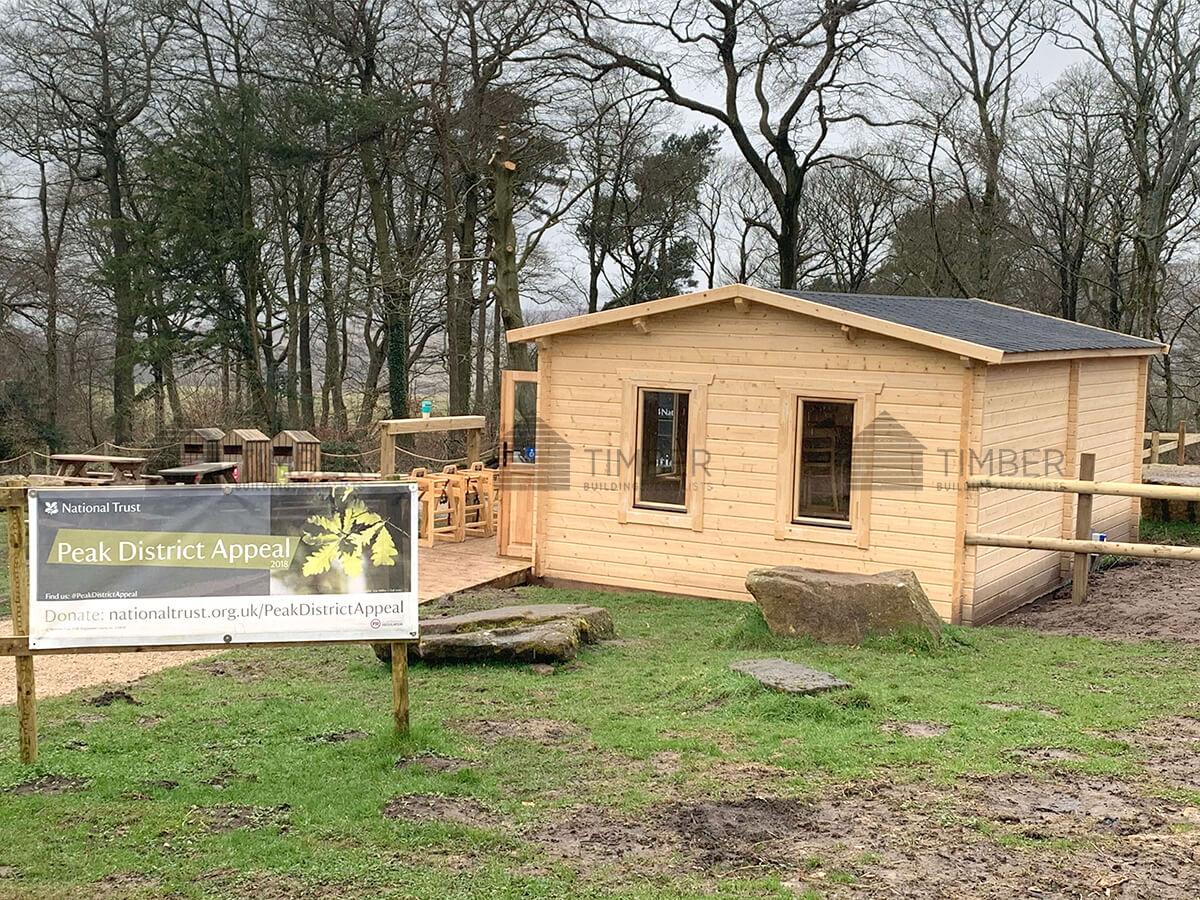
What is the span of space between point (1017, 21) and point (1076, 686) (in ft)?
81.0

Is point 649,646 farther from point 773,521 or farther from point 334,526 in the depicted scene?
point 334,526

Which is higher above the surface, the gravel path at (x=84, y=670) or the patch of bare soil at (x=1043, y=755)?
the patch of bare soil at (x=1043, y=755)

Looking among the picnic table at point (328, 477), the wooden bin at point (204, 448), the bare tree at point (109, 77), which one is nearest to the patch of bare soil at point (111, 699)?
the picnic table at point (328, 477)

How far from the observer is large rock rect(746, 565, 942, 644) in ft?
32.0

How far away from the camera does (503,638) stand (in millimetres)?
9430

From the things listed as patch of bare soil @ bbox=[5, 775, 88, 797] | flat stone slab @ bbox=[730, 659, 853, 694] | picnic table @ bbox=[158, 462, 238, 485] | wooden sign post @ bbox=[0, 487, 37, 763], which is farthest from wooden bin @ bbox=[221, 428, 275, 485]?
patch of bare soil @ bbox=[5, 775, 88, 797]

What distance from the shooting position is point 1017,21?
29.1m

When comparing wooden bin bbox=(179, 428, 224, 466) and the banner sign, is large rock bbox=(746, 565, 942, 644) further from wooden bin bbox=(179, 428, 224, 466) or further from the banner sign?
wooden bin bbox=(179, 428, 224, 466)

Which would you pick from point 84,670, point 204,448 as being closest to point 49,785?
point 84,670

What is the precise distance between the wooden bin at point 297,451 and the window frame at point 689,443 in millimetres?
8434

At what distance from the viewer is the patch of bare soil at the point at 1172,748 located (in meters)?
6.21

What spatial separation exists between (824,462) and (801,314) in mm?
1455

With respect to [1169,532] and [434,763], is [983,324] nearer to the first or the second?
[1169,532]

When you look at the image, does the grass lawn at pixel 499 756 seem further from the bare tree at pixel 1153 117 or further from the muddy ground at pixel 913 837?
the bare tree at pixel 1153 117
